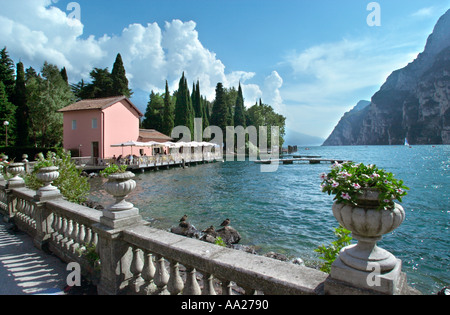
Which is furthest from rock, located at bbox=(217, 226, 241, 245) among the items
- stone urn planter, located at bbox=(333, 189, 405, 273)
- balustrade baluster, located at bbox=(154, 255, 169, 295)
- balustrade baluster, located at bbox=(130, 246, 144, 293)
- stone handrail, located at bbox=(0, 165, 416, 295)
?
stone urn planter, located at bbox=(333, 189, 405, 273)

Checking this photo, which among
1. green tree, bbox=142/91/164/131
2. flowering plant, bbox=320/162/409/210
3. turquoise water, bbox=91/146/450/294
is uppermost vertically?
green tree, bbox=142/91/164/131

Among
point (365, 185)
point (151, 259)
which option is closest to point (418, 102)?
point (365, 185)

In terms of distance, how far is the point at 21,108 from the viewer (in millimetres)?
36844

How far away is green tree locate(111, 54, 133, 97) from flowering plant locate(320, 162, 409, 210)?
47.1 meters

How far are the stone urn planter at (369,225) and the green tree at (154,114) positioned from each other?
52072 mm

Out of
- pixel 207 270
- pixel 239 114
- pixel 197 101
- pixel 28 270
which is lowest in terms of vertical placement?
pixel 28 270

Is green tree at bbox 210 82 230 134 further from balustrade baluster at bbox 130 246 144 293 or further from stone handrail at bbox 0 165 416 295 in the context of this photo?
balustrade baluster at bbox 130 246 144 293

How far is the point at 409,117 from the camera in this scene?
156375 millimetres

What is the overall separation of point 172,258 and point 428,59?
719ft

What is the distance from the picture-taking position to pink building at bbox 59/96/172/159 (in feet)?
95.9

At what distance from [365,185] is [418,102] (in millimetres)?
194457

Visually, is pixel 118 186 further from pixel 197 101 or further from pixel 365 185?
pixel 197 101
